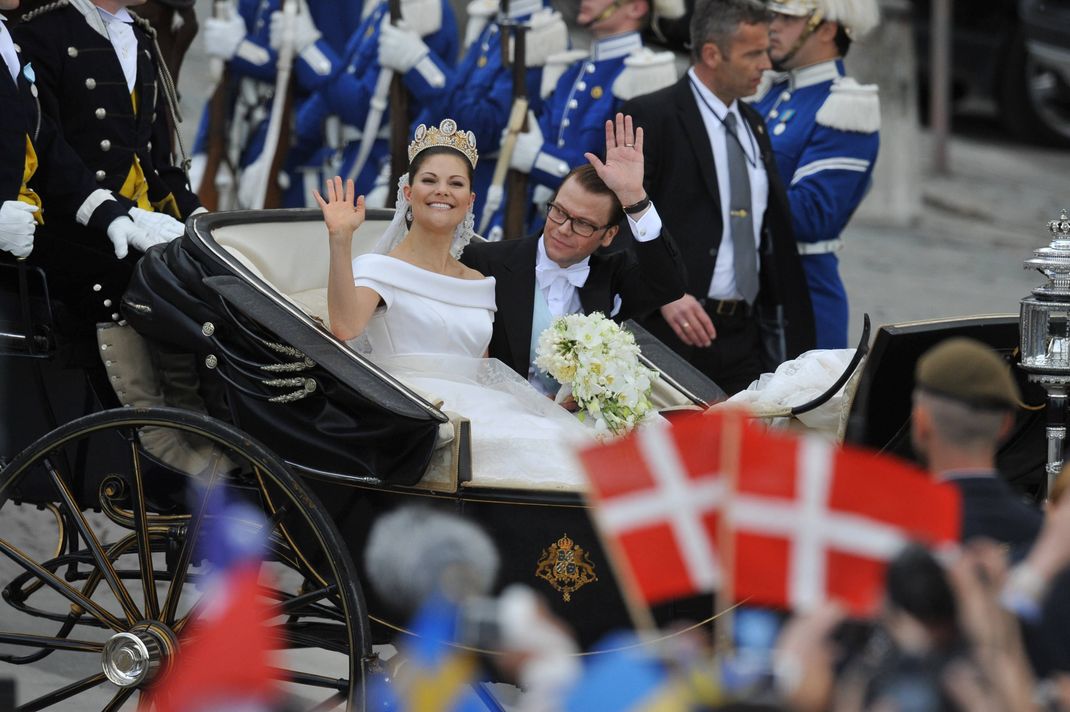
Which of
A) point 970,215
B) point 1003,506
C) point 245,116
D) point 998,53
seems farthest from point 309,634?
point 998,53

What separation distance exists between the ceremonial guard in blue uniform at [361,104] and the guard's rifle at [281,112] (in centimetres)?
7

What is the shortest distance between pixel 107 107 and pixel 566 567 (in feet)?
5.47

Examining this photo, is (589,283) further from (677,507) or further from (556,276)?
(677,507)

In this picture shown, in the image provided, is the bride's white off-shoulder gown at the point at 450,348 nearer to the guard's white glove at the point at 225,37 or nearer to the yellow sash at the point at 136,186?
the yellow sash at the point at 136,186

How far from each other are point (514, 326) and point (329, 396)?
71 cm

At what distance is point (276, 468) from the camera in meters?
3.21

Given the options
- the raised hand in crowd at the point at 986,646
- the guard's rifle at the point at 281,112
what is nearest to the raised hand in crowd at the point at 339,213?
the raised hand in crowd at the point at 986,646

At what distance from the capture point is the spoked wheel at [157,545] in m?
3.22

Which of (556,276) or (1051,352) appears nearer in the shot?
(1051,352)

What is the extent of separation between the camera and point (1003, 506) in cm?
222

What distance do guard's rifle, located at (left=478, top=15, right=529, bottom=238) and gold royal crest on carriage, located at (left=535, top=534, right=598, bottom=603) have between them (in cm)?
309

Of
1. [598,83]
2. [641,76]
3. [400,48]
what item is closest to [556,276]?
[641,76]

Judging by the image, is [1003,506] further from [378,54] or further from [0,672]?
[378,54]

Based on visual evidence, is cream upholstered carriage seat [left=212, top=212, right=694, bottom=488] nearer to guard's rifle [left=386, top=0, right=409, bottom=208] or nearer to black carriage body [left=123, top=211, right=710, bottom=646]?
black carriage body [left=123, top=211, right=710, bottom=646]
